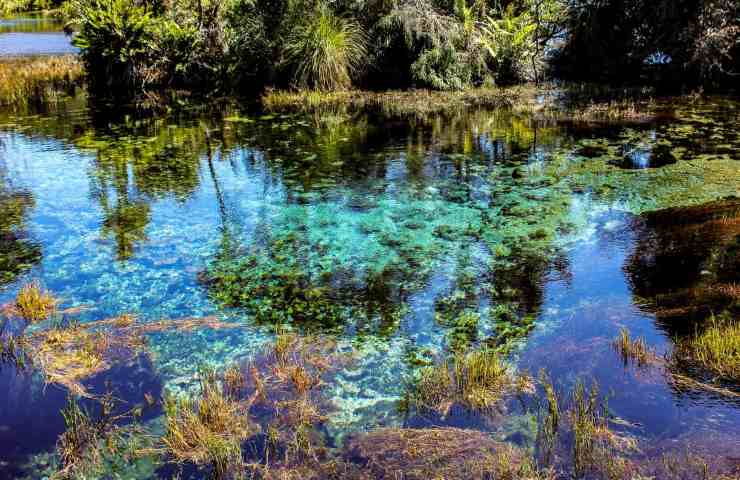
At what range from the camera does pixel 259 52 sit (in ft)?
62.6

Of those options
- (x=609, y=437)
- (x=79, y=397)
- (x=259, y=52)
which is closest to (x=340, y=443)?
(x=609, y=437)

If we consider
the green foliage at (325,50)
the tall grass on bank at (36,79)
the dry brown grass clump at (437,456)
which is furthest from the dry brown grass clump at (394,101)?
the dry brown grass clump at (437,456)

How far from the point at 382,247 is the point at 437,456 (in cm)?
415

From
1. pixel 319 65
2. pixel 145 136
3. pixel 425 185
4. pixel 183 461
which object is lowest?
pixel 183 461

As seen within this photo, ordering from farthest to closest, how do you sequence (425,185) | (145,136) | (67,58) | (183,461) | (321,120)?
(67,58) → (321,120) → (145,136) → (425,185) → (183,461)

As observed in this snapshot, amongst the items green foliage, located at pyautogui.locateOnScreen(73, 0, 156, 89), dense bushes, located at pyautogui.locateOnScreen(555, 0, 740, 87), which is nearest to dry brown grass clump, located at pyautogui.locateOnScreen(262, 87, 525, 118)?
dense bushes, located at pyautogui.locateOnScreen(555, 0, 740, 87)

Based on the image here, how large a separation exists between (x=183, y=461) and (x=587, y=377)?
3423 mm

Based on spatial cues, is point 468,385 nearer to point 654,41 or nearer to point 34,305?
point 34,305

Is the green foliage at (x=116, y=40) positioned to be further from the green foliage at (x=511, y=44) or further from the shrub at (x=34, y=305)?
the shrub at (x=34, y=305)

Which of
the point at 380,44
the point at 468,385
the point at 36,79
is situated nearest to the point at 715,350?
the point at 468,385

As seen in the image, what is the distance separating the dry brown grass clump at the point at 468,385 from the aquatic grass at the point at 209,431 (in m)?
1.41

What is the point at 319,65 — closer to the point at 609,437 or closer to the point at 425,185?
the point at 425,185

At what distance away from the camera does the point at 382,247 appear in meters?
8.45

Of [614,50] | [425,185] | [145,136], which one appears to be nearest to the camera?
[425,185]
